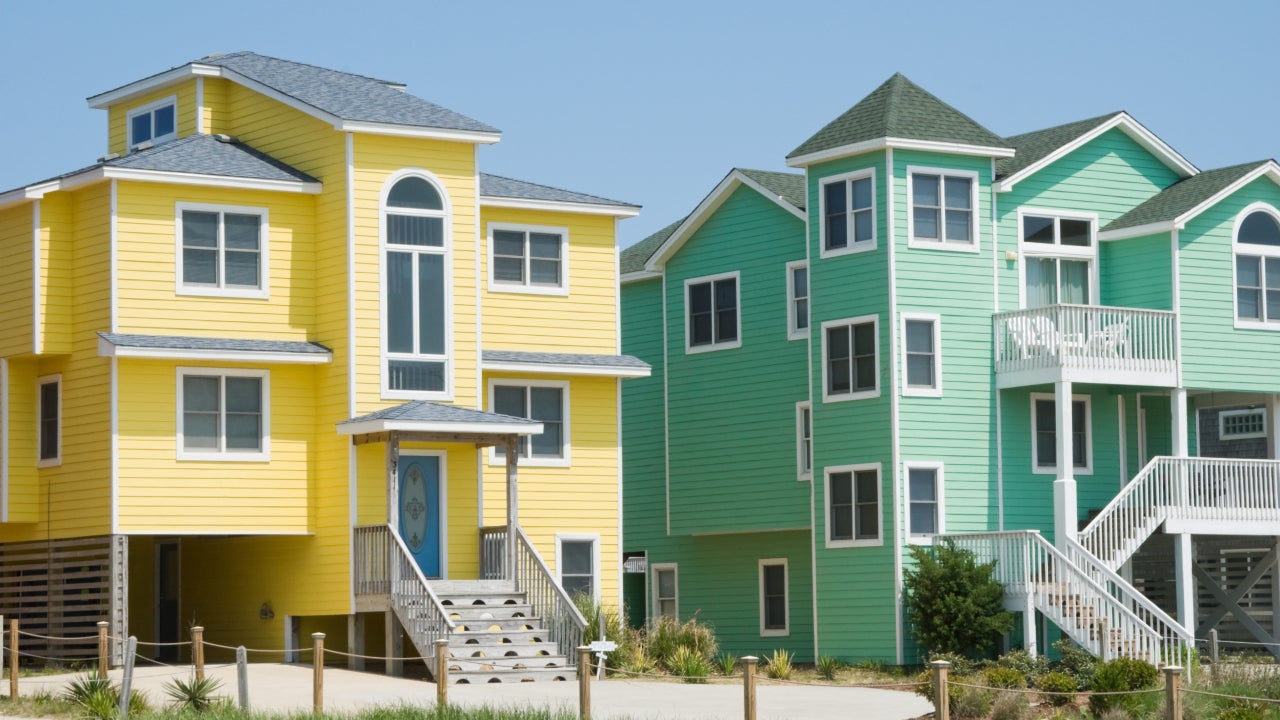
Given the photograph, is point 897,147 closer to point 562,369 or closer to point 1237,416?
point 562,369

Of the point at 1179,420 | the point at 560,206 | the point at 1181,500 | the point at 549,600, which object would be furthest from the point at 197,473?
the point at 1179,420

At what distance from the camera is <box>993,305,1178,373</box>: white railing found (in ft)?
123

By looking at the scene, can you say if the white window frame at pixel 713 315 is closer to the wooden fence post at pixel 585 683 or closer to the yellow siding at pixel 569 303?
the yellow siding at pixel 569 303

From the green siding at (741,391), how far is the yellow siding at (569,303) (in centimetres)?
504

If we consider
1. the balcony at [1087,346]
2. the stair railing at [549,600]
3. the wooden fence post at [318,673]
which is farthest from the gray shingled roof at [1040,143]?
the wooden fence post at [318,673]

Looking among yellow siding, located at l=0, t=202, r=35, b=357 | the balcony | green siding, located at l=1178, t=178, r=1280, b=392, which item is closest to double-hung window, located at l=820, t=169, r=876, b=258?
the balcony

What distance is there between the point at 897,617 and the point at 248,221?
13.4m

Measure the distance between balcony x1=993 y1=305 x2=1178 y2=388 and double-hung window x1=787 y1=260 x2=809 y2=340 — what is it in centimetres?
436

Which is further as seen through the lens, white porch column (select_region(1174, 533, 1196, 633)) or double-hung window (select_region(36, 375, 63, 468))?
white porch column (select_region(1174, 533, 1196, 633))

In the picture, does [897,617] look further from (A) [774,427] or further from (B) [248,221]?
(B) [248,221]

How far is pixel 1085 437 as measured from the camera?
3988 centimetres

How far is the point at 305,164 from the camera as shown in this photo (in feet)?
116

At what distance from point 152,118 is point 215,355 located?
809 centimetres

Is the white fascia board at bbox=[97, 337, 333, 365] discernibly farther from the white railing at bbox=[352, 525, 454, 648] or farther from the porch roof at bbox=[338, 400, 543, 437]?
the white railing at bbox=[352, 525, 454, 648]
